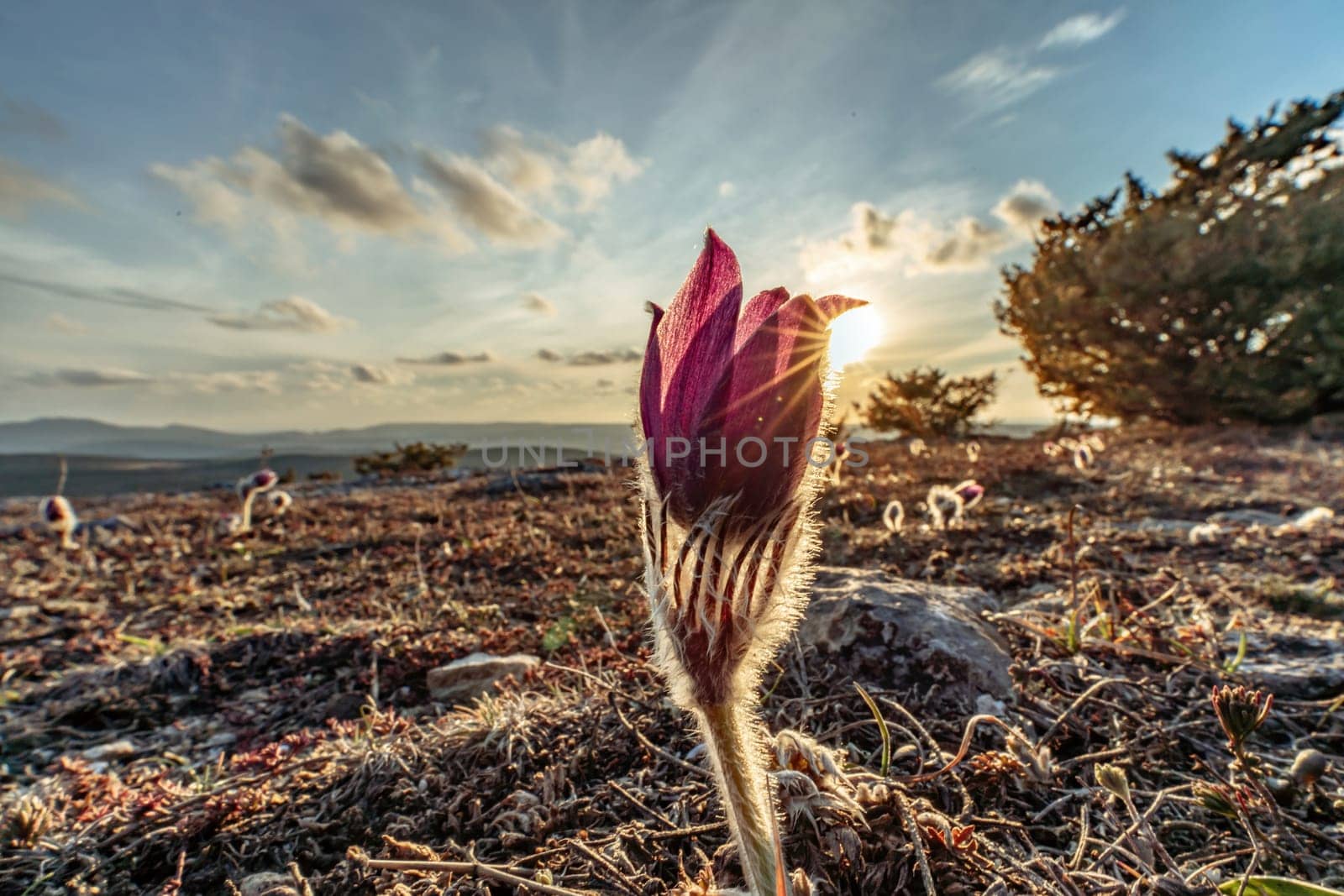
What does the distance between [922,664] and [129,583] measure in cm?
697

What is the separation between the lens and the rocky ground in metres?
1.55

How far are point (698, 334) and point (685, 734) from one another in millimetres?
1474

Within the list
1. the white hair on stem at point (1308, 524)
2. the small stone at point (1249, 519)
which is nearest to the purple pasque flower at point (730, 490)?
the white hair on stem at point (1308, 524)

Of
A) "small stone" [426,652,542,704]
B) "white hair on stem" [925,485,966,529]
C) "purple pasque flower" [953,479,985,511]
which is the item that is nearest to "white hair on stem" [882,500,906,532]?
"white hair on stem" [925,485,966,529]

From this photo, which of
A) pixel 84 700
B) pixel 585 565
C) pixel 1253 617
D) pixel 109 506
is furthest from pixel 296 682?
pixel 109 506

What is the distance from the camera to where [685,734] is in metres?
2.09

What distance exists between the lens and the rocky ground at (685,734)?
155 cm

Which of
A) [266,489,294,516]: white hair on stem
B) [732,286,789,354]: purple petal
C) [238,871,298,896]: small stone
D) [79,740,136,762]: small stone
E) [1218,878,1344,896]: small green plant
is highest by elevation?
[732,286,789,354]: purple petal

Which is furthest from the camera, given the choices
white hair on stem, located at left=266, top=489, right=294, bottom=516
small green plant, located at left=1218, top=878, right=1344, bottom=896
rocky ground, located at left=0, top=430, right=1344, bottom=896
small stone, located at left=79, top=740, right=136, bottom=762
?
white hair on stem, located at left=266, top=489, right=294, bottom=516

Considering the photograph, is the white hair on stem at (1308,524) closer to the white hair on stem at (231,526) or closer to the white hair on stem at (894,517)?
the white hair on stem at (894,517)

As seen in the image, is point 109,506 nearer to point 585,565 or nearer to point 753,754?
point 585,565

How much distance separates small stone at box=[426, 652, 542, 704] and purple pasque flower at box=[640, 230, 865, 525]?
2214 mm

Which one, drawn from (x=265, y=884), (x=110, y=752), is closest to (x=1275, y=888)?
(x=265, y=884)

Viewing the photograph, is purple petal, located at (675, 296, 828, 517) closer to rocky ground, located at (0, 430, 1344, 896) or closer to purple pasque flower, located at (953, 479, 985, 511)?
rocky ground, located at (0, 430, 1344, 896)
